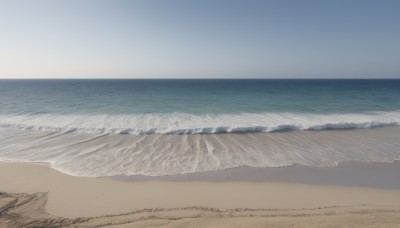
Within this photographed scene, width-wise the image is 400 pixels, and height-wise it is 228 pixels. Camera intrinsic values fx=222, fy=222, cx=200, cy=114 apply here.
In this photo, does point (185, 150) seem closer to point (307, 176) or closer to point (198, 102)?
point (307, 176)

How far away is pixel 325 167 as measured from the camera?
8.21m

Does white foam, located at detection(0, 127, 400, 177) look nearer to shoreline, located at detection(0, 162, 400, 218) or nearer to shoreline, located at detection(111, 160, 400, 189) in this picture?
shoreline, located at detection(111, 160, 400, 189)

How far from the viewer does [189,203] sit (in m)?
5.71

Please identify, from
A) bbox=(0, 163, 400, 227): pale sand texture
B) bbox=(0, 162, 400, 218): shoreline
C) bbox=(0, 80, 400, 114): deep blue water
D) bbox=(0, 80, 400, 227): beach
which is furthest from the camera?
bbox=(0, 80, 400, 114): deep blue water

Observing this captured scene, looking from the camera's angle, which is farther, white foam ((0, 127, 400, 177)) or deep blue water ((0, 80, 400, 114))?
deep blue water ((0, 80, 400, 114))

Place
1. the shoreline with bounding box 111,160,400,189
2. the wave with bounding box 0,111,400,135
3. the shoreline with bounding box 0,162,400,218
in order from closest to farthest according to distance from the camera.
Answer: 1. the shoreline with bounding box 0,162,400,218
2. the shoreline with bounding box 111,160,400,189
3. the wave with bounding box 0,111,400,135

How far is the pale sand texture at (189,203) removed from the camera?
4.92m

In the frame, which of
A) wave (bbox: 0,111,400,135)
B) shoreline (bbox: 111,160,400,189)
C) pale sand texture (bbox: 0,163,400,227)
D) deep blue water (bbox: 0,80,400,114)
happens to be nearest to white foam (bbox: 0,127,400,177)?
shoreline (bbox: 111,160,400,189)

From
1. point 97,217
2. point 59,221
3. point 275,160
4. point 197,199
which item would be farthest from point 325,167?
point 59,221

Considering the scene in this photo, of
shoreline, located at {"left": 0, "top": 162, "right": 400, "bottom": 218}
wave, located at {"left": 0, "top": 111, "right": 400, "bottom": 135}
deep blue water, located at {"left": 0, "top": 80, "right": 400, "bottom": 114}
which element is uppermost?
deep blue water, located at {"left": 0, "top": 80, "right": 400, "bottom": 114}

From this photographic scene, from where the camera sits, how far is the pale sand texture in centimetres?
492

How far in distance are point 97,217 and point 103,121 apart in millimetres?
11550

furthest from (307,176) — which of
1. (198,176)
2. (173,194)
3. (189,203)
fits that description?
(173,194)

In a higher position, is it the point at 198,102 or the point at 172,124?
the point at 198,102
